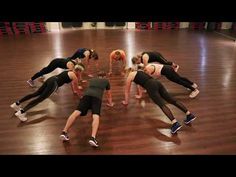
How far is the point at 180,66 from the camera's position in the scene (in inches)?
275

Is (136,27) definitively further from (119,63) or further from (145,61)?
(145,61)

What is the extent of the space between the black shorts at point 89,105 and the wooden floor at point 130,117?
474mm

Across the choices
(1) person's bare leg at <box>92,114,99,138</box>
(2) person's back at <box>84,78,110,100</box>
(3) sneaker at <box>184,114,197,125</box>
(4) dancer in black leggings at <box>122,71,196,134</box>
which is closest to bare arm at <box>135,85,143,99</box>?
(4) dancer in black leggings at <box>122,71,196,134</box>

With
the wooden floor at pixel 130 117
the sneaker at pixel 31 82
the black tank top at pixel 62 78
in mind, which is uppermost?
the black tank top at pixel 62 78

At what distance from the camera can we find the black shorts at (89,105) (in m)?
3.77

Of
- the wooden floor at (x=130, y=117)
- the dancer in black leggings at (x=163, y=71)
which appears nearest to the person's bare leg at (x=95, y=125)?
the wooden floor at (x=130, y=117)

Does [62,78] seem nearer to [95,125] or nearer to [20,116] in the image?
[20,116]

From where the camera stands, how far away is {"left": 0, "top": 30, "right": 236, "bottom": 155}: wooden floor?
12.3 ft

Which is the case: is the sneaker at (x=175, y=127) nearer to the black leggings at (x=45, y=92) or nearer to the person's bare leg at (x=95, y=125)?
the person's bare leg at (x=95, y=125)

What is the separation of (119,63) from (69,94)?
2.33 m

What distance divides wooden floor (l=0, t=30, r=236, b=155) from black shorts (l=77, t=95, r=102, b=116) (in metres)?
0.47

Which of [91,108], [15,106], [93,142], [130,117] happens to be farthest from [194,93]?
[15,106]

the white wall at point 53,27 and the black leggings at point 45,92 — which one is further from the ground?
the white wall at point 53,27

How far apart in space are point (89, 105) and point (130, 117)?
99cm
